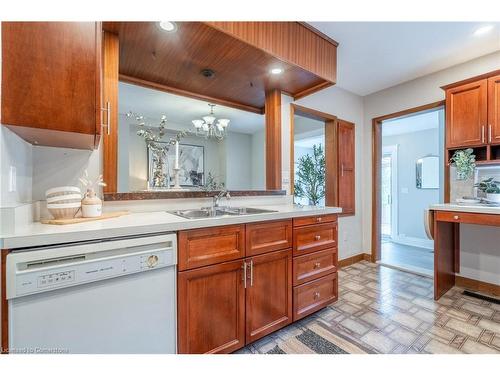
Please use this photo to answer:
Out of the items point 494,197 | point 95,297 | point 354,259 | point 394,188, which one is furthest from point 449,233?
point 95,297

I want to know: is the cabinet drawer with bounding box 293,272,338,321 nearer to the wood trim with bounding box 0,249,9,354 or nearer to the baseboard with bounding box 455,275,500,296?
the wood trim with bounding box 0,249,9,354

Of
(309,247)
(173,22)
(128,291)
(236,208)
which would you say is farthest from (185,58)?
(309,247)

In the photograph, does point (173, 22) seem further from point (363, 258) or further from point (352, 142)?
point (363, 258)

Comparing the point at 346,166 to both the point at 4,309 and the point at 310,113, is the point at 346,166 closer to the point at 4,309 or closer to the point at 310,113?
the point at 310,113

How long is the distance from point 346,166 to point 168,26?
108 inches

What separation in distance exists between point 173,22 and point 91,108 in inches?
31.7

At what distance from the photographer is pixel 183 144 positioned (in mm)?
2348

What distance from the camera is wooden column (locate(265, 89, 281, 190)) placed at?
2.48 meters

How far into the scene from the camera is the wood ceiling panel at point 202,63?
154cm

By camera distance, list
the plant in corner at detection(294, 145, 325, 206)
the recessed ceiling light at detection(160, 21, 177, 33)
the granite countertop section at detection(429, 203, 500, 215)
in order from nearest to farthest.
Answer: the recessed ceiling light at detection(160, 21, 177, 33), the granite countertop section at detection(429, 203, 500, 215), the plant in corner at detection(294, 145, 325, 206)

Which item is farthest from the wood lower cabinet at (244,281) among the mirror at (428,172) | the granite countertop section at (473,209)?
the mirror at (428,172)

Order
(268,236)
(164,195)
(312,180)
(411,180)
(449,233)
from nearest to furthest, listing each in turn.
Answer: (268,236) → (164,195) → (449,233) → (312,180) → (411,180)

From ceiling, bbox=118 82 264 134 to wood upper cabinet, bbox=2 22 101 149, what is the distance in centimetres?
103

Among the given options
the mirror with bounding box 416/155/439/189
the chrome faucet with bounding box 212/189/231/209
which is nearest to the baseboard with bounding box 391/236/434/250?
the mirror with bounding box 416/155/439/189
